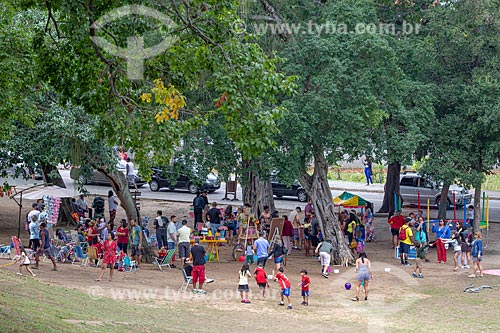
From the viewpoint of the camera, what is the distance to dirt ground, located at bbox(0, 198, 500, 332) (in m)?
18.6

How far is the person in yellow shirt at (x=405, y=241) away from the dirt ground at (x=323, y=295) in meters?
0.37

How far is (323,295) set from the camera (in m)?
21.6

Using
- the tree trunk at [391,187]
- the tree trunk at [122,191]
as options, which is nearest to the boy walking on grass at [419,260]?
the tree trunk at [122,191]

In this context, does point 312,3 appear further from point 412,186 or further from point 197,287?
point 412,186

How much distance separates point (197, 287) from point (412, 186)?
22.2 m

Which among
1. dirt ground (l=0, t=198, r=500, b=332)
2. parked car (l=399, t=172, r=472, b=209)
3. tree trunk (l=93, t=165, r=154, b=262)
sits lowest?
dirt ground (l=0, t=198, r=500, b=332)

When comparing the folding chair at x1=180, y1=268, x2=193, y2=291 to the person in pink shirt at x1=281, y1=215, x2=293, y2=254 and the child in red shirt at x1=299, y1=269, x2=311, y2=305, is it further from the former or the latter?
the person in pink shirt at x1=281, y1=215, x2=293, y2=254

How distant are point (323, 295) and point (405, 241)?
5210 millimetres

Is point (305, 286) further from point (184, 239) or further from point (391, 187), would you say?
point (391, 187)

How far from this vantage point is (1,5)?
53.5 ft

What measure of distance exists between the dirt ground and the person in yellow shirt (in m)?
0.37

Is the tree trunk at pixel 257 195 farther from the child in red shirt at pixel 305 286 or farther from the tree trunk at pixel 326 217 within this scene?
the child in red shirt at pixel 305 286

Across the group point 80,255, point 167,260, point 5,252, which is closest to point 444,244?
point 167,260

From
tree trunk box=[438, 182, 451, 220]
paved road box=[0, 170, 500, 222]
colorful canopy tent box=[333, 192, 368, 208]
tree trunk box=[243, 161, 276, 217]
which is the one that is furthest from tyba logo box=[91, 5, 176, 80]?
paved road box=[0, 170, 500, 222]
